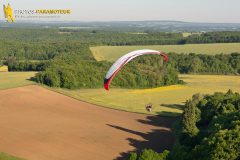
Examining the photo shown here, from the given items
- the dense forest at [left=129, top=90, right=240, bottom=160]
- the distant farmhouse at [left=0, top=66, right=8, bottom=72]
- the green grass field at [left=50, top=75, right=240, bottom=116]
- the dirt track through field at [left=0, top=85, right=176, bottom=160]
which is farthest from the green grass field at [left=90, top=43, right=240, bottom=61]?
the dense forest at [left=129, top=90, right=240, bottom=160]

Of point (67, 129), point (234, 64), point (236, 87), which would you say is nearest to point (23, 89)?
point (67, 129)

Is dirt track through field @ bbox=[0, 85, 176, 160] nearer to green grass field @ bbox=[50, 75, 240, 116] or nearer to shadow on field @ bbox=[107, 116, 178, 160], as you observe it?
shadow on field @ bbox=[107, 116, 178, 160]

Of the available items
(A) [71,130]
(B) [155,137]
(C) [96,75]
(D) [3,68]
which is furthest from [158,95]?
(D) [3,68]

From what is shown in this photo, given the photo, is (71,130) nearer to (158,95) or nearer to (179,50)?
(158,95)

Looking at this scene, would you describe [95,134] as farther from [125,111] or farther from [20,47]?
[20,47]

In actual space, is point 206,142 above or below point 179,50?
above

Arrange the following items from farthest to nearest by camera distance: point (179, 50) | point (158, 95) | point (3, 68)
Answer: point (179, 50), point (3, 68), point (158, 95)

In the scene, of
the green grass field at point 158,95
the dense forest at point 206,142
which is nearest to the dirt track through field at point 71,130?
the dense forest at point 206,142
